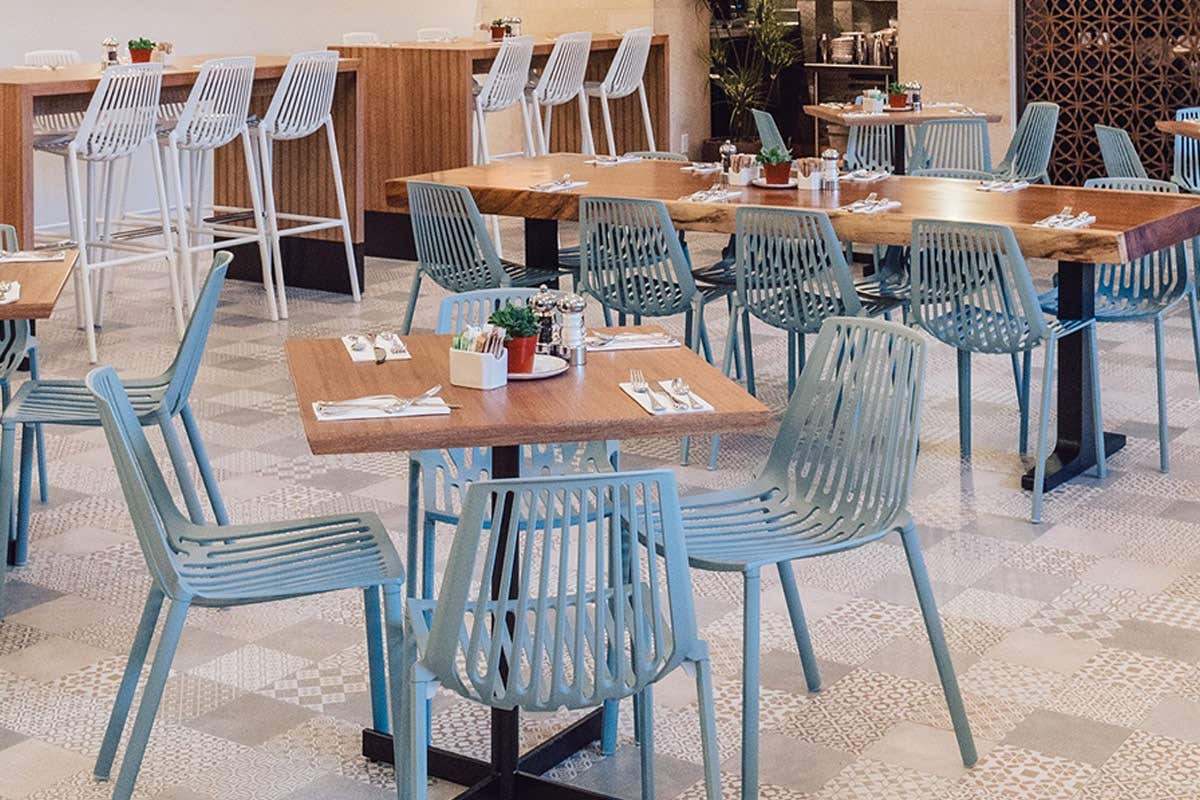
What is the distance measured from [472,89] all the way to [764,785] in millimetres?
6233

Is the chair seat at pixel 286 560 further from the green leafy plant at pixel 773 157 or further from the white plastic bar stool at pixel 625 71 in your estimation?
the white plastic bar stool at pixel 625 71

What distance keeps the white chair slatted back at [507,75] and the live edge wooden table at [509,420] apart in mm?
5439

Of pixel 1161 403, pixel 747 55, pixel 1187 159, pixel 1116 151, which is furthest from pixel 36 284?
pixel 747 55

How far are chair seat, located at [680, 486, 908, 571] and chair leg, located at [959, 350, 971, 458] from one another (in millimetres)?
2007

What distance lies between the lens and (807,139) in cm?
1229

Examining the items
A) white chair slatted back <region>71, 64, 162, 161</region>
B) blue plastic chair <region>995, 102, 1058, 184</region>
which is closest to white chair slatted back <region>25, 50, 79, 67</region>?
white chair slatted back <region>71, 64, 162, 161</region>

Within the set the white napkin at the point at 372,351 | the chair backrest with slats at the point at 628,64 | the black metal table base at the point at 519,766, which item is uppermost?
the chair backrest with slats at the point at 628,64

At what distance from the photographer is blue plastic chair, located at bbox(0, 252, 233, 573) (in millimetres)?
4012

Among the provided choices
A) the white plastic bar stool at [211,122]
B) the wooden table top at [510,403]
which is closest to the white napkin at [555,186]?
the white plastic bar stool at [211,122]

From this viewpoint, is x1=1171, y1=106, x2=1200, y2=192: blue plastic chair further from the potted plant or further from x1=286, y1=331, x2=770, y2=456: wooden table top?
the potted plant

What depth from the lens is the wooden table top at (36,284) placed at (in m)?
4.02

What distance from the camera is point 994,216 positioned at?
5.07 meters

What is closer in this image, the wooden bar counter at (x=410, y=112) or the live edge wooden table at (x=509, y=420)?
the live edge wooden table at (x=509, y=420)

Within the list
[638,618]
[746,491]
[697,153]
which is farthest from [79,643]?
[697,153]
